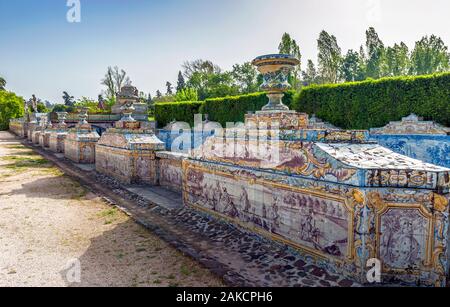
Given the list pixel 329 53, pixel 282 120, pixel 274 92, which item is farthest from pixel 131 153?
pixel 329 53

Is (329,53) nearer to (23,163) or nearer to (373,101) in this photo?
(373,101)

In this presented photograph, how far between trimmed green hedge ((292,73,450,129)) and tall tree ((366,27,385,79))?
28.3m

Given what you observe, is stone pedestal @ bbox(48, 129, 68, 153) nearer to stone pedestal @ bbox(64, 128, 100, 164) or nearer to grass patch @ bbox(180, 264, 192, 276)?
stone pedestal @ bbox(64, 128, 100, 164)

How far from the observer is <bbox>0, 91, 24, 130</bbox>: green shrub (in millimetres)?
46463

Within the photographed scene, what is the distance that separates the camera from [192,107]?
29609 mm

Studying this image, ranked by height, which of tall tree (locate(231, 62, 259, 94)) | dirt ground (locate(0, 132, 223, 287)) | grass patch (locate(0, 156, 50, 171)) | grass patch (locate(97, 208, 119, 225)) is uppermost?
tall tree (locate(231, 62, 259, 94))

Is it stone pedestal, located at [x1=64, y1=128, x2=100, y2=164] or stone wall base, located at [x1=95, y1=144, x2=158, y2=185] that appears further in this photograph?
stone pedestal, located at [x1=64, y1=128, x2=100, y2=164]

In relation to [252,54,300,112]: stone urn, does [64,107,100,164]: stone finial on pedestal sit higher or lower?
lower

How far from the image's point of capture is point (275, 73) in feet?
18.6

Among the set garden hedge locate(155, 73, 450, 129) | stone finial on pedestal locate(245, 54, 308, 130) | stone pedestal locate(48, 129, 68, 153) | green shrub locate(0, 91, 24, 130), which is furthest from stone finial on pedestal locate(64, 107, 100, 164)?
green shrub locate(0, 91, 24, 130)

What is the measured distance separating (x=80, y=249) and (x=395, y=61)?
158ft

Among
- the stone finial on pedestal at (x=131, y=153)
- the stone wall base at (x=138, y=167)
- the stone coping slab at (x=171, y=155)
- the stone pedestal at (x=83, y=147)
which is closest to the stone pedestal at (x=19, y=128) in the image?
the stone pedestal at (x=83, y=147)

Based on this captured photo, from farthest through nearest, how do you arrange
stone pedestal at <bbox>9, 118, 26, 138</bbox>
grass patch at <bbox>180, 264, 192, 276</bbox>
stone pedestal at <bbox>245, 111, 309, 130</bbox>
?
stone pedestal at <bbox>9, 118, 26, 138</bbox> < stone pedestal at <bbox>245, 111, 309, 130</bbox> < grass patch at <bbox>180, 264, 192, 276</bbox>
